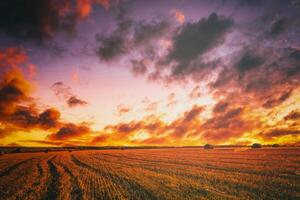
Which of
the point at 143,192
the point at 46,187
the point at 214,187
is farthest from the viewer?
the point at 46,187

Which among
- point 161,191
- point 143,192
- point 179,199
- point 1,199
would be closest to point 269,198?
point 179,199

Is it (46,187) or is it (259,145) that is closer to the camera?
(46,187)

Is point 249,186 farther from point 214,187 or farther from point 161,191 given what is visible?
point 161,191

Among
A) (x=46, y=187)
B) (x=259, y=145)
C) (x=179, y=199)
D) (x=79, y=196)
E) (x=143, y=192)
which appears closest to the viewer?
(x=179, y=199)

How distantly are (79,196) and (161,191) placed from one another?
522 cm

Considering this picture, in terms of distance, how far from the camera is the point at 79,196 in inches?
469

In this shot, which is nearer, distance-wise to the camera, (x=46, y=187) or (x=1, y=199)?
(x=1, y=199)

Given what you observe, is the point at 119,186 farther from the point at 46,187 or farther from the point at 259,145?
the point at 259,145

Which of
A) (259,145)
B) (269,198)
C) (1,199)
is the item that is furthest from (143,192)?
(259,145)

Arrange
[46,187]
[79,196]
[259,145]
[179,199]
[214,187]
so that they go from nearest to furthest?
[179,199] → [79,196] → [214,187] → [46,187] → [259,145]

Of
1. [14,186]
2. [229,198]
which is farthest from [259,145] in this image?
[14,186]

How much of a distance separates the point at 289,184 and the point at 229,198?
232 inches

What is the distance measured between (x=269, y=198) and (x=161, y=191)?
21.1 ft

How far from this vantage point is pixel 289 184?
1371 cm
